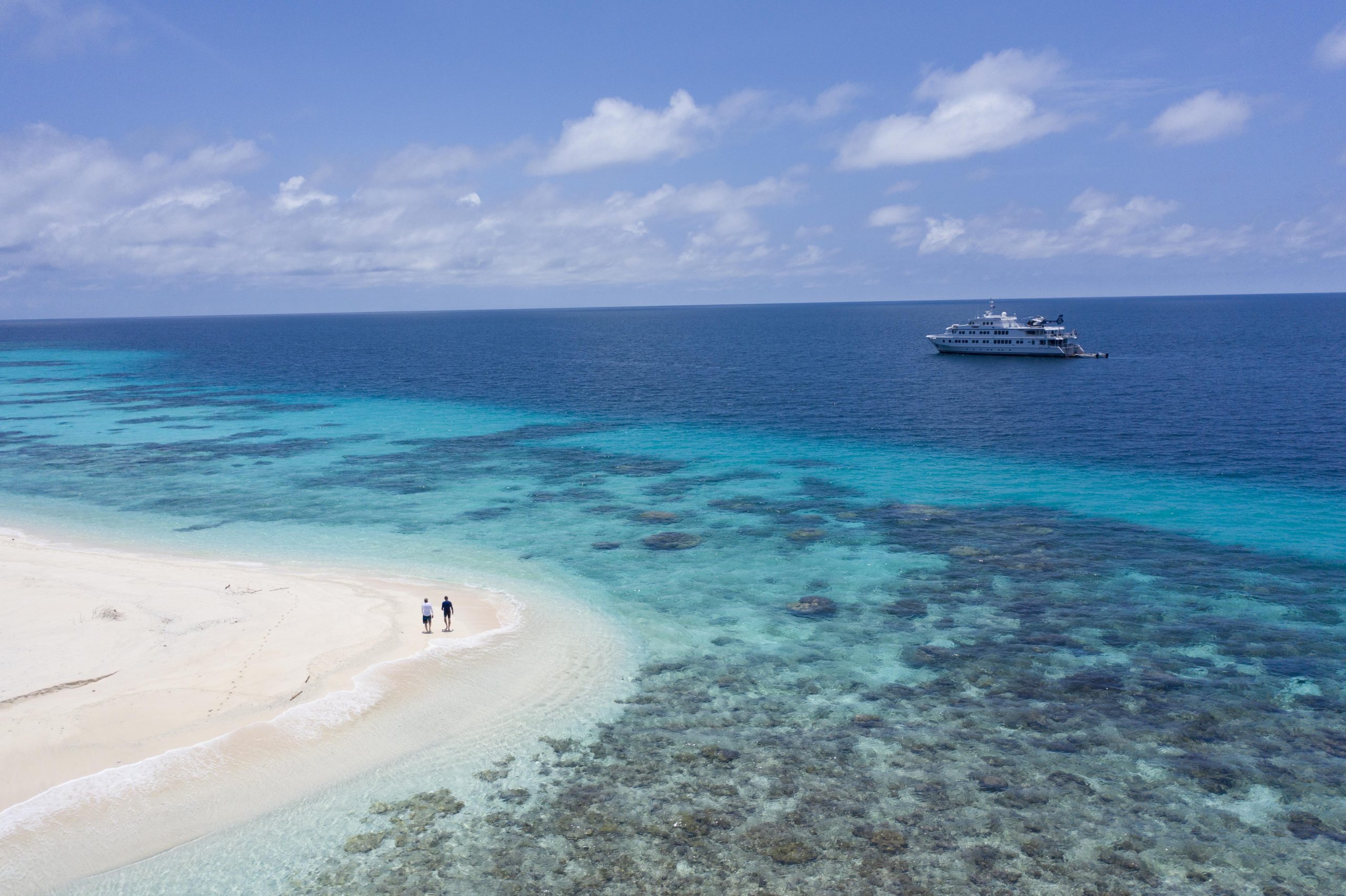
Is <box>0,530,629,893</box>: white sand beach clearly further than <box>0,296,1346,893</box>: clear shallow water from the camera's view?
Yes

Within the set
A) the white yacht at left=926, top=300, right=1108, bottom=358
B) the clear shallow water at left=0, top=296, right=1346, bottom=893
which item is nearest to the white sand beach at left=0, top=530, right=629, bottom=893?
the clear shallow water at left=0, top=296, right=1346, bottom=893

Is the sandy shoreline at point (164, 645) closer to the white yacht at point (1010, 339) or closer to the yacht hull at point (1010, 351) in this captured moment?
the yacht hull at point (1010, 351)

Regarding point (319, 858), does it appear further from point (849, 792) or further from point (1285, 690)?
point (1285, 690)

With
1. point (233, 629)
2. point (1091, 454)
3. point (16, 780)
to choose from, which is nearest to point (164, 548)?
point (233, 629)

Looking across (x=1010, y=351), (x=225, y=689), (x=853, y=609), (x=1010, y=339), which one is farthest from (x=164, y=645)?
(x=1010, y=339)

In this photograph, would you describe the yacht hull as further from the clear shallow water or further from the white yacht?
the clear shallow water

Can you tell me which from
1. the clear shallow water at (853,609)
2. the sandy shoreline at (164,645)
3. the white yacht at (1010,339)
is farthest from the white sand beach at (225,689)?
the white yacht at (1010,339)
